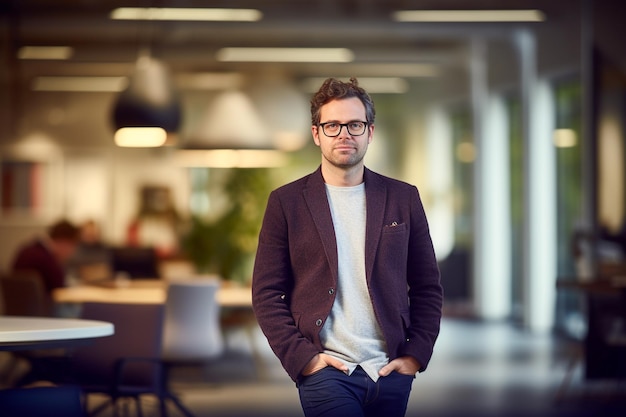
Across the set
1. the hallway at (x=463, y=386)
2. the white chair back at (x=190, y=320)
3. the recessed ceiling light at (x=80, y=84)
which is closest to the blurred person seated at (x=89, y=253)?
the recessed ceiling light at (x=80, y=84)

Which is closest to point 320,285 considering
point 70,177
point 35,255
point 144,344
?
point 144,344

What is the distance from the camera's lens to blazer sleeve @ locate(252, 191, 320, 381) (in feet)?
11.8

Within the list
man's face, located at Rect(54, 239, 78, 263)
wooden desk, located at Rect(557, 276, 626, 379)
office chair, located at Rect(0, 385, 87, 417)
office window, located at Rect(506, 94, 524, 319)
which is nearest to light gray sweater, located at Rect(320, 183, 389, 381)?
office chair, located at Rect(0, 385, 87, 417)

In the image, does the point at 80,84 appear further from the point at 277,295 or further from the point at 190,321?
the point at 277,295

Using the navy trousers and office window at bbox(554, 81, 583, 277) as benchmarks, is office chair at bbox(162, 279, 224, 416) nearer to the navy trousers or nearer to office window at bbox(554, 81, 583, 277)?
the navy trousers

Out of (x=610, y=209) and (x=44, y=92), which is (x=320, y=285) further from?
(x=44, y=92)

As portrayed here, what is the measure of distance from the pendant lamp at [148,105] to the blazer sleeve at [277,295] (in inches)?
240

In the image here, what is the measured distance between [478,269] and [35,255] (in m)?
10.2

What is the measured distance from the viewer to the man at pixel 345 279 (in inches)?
142

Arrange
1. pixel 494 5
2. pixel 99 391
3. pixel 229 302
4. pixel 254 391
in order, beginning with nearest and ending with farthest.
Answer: pixel 99 391 < pixel 229 302 < pixel 254 391 < pixel 494 5

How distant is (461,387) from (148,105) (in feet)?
11.7

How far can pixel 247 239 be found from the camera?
45.0 feet

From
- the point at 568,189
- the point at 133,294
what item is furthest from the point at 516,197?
the point at 133,294

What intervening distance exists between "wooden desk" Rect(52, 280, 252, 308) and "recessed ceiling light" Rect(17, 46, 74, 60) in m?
8.22
